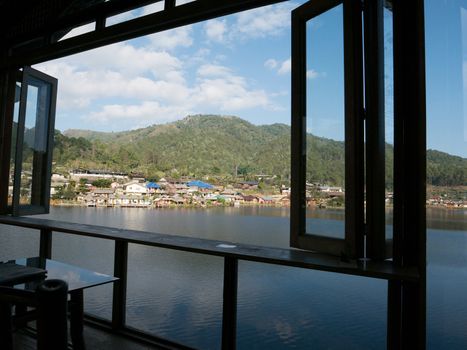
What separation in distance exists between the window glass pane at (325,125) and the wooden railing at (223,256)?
221mm

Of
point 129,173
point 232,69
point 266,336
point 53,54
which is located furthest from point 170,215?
point 232,69

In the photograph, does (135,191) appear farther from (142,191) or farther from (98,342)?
(98,342)

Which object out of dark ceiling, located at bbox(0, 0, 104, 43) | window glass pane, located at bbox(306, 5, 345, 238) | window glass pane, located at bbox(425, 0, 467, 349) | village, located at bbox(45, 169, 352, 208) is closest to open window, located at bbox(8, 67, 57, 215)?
village, located at bbox(45, 169, 352, 208)

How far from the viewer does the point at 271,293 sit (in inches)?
72.4

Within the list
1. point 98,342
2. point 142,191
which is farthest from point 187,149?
point 98,342

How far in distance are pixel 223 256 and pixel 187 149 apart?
2.77 meters

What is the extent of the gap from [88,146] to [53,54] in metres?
1.95

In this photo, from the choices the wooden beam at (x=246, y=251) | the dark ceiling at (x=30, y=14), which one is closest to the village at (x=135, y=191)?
the wooden beam at (x=246, y=251)

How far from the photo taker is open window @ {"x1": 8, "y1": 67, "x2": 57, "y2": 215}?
3152 mm

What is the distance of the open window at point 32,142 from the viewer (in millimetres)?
3152

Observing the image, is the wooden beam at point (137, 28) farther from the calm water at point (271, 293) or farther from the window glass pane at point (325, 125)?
the calm water at point (271, 293)

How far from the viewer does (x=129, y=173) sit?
165 inches

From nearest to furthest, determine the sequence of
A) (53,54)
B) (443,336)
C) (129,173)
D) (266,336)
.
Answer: (443,336)
(266,336)
(53,54)
(129,173)

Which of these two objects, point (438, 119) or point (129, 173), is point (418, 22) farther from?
point (129, 173)
